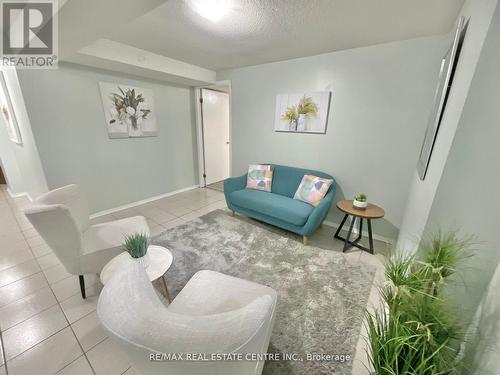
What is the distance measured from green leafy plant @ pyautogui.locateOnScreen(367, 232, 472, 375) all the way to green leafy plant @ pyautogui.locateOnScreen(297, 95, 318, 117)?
2296 millimetres

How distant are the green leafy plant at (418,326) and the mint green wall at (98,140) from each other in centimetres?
359

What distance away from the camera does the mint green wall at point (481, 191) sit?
83 centimetres

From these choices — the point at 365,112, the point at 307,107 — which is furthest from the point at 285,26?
the point at 365,112

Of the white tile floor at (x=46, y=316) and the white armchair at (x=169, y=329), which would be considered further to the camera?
the white tile floor at (x=46, y=316)

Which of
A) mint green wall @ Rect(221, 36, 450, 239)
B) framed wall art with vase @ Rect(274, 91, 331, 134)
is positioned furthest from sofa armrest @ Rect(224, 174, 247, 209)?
framed wall art with vase @ Rect(274, 91, 331, 134)

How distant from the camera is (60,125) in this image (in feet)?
8.32

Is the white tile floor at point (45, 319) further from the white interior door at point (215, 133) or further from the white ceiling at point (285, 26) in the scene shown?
the white interior door at point (215, 133)

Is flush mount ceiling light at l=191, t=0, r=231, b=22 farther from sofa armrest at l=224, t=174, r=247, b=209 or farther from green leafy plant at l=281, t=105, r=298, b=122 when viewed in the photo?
sofa armrest at l=224, t=174, r=247, b=209

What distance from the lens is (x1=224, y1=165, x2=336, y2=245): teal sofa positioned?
2.33 m

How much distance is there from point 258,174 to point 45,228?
2.38 m

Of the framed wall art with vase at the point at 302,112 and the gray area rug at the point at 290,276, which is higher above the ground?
the framed wall art with vase at the point at 302,112

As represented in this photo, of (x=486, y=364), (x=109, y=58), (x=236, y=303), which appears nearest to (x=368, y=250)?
(x=486, y=364)

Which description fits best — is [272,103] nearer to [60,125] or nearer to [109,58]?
[109,58]
